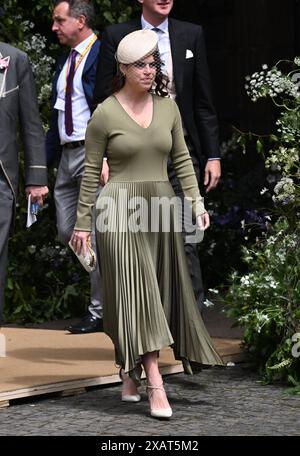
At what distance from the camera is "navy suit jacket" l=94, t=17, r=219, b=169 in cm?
761

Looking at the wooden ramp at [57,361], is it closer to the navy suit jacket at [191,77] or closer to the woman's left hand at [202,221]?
the woman's left hand at [202,221]

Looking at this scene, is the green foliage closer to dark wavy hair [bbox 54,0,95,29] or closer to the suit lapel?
the suit lapel

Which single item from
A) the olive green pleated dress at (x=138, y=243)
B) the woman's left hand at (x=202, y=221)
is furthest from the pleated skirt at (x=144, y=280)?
→ the woman's left hand at (x=202, y=221)

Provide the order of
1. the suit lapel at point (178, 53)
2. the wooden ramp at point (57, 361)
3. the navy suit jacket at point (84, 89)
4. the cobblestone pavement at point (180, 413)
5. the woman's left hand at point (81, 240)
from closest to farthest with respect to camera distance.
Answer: the cobblestone pavement at point (180, 413)
the woman's left hand at point (81, 240)
the wooden ramp at point (57, 361)
the suit lapel at point (178, 53)
the navy suit jacket at point (84, 89)

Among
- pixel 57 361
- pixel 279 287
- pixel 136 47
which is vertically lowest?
pixel 57 361

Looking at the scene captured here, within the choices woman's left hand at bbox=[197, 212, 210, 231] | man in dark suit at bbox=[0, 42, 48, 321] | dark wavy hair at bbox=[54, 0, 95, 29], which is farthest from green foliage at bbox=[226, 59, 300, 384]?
dark wavy hair at bbox=[54, 0, 95, 29]

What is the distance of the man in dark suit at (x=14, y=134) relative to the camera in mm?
6734

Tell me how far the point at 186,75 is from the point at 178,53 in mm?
129

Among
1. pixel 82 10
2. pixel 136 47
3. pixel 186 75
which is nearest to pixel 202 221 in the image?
pixel 136 47

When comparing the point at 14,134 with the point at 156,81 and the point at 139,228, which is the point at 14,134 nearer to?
the point at 156,81

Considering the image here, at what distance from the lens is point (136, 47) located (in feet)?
20.8

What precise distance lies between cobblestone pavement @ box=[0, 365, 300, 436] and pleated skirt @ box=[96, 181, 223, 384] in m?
0.23

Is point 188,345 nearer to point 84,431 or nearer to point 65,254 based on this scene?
point 84,431
